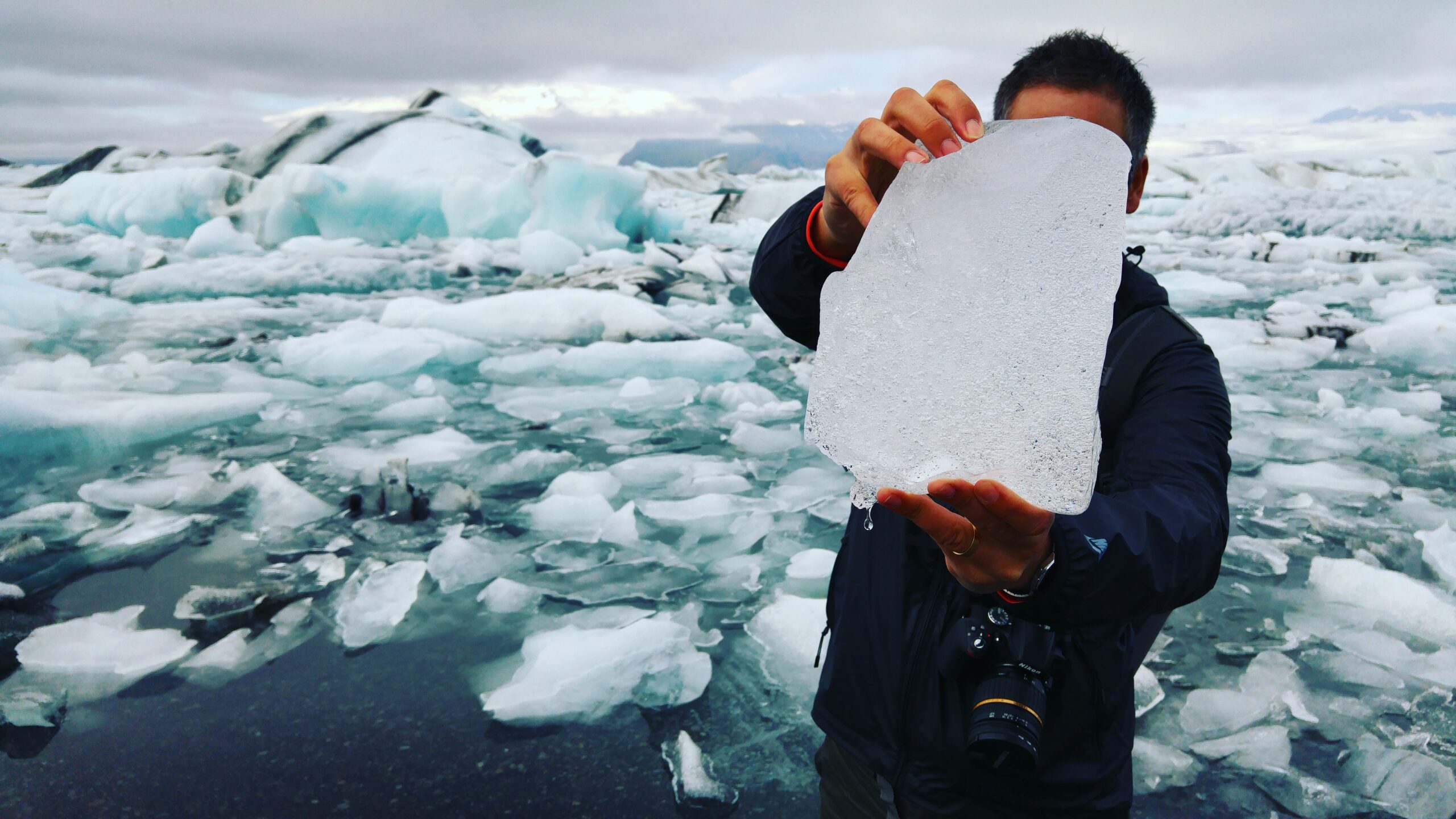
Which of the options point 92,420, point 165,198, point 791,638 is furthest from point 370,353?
point 165,198

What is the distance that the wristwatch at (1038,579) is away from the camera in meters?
0.91

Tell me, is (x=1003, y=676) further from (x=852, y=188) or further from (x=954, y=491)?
(x=852, y=188)

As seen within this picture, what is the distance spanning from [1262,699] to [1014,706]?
1654 mm

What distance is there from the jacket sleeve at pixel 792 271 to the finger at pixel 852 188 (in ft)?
0.47

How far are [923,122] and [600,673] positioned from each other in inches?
71.4

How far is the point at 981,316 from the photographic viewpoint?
1.09m

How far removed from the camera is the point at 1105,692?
1215 millimetres

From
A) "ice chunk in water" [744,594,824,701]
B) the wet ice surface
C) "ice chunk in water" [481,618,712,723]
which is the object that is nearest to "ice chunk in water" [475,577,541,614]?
the wet ice surface

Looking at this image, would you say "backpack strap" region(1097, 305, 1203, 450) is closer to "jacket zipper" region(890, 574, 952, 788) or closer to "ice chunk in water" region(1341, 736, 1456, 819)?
"jacket zipper" region(890, 574, 952, 788)

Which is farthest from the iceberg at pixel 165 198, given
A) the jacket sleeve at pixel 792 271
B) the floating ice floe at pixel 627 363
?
the jacket sleeve at pixel 792 271

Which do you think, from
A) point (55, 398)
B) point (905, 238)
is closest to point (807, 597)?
point (905, 238)

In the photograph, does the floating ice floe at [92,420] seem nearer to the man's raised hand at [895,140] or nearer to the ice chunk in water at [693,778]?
the ice chunk in water at [693,778]

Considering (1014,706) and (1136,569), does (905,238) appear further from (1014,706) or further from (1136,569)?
(1014,706)

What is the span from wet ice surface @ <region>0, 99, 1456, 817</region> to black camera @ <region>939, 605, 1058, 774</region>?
3.09ft
